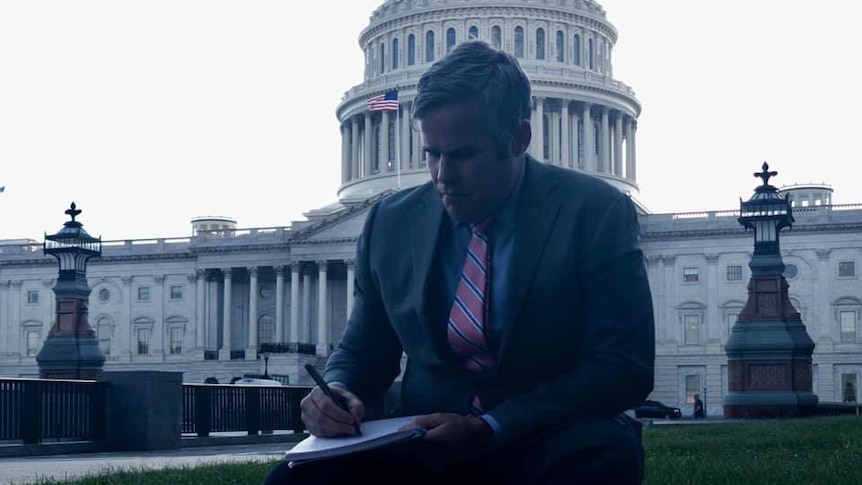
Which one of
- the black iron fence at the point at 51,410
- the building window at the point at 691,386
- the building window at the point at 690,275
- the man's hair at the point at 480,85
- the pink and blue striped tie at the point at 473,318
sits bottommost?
the building window at the point at 691,386

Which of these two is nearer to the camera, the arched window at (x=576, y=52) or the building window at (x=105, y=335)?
the building window at (x=105, y=335)

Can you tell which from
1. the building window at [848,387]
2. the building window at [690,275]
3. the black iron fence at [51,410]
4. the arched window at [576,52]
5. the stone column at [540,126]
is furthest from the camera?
the arched window at [576,52]

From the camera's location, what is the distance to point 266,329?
106m

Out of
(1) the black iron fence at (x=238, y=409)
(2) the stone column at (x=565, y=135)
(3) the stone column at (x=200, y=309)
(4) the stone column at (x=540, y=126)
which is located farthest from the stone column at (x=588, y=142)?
(1) the black iron fence at (x=238, y=409)

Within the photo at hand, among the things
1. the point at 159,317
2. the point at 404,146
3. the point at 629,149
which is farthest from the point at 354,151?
the point at 629,149

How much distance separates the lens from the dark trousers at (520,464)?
Result: 4438mm

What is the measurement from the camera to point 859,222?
306 feet

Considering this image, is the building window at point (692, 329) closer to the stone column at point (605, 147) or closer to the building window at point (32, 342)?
the stone column at point (605, 147)

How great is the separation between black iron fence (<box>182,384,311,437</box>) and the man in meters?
23.4

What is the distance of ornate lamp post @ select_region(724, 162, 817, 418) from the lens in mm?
33500

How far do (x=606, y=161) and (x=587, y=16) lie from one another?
12817 millimetres

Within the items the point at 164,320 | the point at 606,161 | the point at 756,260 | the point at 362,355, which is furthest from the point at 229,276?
the point at 362,355

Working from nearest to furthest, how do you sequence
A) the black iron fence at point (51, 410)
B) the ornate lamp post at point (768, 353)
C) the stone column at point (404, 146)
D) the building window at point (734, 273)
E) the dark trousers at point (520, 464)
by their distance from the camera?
the dark trousers at point (520, 464)
the black iron fence at point (51, 410)
the ornate lamp post at point (768, 353)
the building window at point (734, 273)
the stone column at point (404, 146)

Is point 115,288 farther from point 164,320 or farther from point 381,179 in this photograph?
point 381,179
